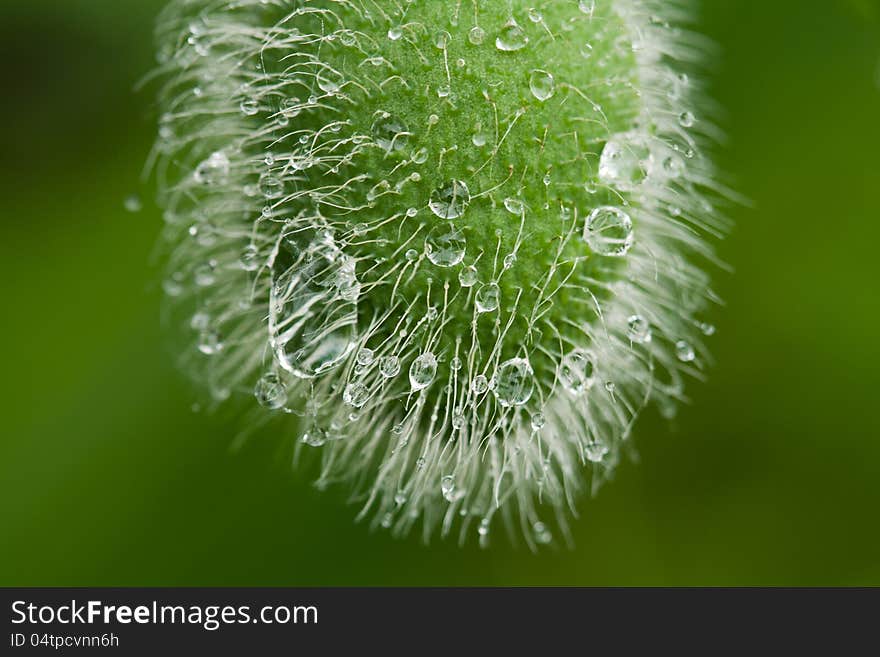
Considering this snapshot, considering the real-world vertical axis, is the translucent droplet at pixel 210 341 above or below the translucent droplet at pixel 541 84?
below

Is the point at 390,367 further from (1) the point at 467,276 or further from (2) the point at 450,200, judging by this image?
(2) the point at 450,200

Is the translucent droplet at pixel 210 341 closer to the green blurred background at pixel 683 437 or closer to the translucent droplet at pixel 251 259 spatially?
the translucent droplet at pixel 251 259

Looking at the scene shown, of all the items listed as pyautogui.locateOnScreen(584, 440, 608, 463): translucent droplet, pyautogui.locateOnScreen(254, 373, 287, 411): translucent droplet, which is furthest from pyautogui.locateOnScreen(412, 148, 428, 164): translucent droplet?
pyautogui.locateOnScreen(584, 440, 608, 463): translucent droplet

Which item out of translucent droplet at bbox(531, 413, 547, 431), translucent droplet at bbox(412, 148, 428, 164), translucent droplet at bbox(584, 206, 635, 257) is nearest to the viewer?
translucent droplet at bbox(412, 148, 428, 164)

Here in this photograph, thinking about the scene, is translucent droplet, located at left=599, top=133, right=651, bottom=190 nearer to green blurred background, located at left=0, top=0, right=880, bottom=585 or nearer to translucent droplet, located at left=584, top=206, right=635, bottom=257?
translucent droplet, located at left=584, top=206, right=635, bottom=257

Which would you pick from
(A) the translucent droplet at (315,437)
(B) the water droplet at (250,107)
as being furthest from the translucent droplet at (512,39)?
(A) the translucent droplet at (315,437)

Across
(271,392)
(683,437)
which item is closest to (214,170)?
(271,392)

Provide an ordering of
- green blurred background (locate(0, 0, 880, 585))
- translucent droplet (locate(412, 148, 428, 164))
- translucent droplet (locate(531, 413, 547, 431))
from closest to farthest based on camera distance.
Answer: translucent droplet (locate(412, 148, 428, 164)) < translucent droplet (locate(531, 413, 547, 431)) < green blurred background (locate(0, 0, 880, 585))
